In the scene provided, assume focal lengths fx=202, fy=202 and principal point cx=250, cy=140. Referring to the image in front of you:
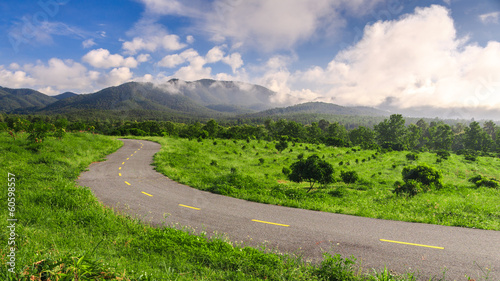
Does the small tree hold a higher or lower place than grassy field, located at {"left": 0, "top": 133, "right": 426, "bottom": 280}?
higher

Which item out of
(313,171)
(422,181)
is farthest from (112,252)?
(422,181)

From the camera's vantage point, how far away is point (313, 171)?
54.9ft

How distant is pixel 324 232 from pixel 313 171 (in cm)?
877

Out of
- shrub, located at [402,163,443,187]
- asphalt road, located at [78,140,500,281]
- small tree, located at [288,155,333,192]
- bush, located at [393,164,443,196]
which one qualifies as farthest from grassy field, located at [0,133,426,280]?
shrub, located at [402,163,443,187]

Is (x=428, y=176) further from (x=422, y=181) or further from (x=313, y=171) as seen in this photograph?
(x=313, y=171)

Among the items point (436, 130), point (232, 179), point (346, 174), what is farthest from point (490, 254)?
point (436, 130)

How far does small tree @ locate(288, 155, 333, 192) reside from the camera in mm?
16609

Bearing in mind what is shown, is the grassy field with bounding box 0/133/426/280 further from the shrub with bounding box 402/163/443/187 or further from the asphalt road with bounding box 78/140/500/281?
the shrub with bounding box 402/163/443/187

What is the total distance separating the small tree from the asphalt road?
651 centimetres

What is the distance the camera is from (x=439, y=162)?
38.9m

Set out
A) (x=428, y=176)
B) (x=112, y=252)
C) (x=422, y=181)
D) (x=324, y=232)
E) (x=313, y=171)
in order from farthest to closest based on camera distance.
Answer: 1. (x=422, y=181)
2. (x=428, y=176)
3. (x=313, y=171)
4. (x=324, y=232)
5. (x=112, y=252)

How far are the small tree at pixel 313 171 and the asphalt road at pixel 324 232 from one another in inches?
256

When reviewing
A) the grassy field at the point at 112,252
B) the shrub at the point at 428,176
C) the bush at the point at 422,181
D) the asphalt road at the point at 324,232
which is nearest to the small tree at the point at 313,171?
the bush at the point at 422,181

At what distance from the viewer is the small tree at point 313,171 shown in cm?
1661
